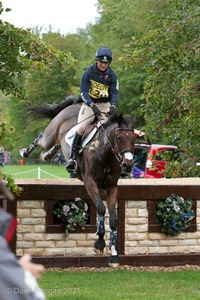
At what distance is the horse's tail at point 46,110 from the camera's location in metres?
14.4

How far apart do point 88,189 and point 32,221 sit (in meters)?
1.18

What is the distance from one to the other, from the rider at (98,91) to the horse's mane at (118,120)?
19 cm

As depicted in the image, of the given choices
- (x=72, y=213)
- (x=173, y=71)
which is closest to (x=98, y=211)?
(x=72, y=213)

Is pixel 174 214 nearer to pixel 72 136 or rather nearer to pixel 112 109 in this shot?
pixel 72 136

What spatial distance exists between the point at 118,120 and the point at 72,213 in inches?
77.5

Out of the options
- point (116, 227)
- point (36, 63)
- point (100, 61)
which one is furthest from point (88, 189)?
point (36, 63)

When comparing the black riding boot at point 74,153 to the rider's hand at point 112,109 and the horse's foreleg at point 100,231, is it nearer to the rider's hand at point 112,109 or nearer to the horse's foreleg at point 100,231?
the rider's hand at point 112,109

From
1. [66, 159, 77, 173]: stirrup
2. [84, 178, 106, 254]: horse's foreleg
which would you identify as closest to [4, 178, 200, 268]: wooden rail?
[66, 159, 77, 173]: stirrup

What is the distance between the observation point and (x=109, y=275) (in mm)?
10859

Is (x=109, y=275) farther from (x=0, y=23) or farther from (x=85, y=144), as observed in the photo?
(x=0, y=23)

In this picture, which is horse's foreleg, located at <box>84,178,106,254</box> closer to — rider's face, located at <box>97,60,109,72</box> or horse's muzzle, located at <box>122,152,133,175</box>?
horse's muzzle, located at <box>122,152,133,175</box>

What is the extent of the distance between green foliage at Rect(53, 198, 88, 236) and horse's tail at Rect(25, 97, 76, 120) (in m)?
2.80

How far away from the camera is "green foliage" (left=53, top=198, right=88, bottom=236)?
470 inches

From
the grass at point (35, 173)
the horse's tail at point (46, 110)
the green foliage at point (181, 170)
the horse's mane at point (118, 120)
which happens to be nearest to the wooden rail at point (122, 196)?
the horse's mane at point (118, 120)
